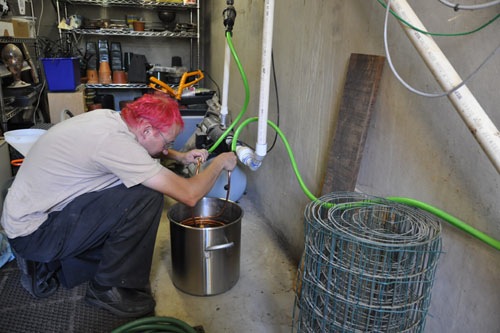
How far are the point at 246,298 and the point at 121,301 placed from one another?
522 mm

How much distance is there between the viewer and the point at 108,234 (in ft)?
5.03

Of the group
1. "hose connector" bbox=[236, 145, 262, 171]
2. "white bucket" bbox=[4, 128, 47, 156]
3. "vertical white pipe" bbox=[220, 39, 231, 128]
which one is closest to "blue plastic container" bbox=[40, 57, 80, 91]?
"white bucket" bbox=[4, 128, 47, 156]

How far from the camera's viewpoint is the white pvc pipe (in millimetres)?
771

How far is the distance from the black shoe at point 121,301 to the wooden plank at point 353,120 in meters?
0.89

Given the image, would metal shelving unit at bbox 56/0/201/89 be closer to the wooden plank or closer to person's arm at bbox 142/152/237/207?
person's arm at bbox 142/152/237/207

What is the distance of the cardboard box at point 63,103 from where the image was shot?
336cm

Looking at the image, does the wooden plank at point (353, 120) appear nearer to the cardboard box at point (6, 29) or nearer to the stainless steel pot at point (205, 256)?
the stainless steel pot at point (205, 256)

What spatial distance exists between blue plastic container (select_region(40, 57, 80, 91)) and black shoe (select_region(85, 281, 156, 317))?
236 centimetres

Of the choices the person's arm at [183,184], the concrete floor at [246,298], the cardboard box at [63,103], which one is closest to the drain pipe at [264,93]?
the person's arm at [183,184]

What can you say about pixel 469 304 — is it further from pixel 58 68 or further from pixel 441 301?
pixel 58 68

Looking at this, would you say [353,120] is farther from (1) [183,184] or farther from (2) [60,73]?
(2) [60,73]

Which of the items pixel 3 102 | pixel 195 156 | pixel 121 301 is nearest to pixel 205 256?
pixel 121 301

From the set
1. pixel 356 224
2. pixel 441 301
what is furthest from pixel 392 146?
pixel 441 301

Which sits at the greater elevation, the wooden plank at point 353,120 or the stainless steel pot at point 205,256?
the wooden plank at point 353,120
